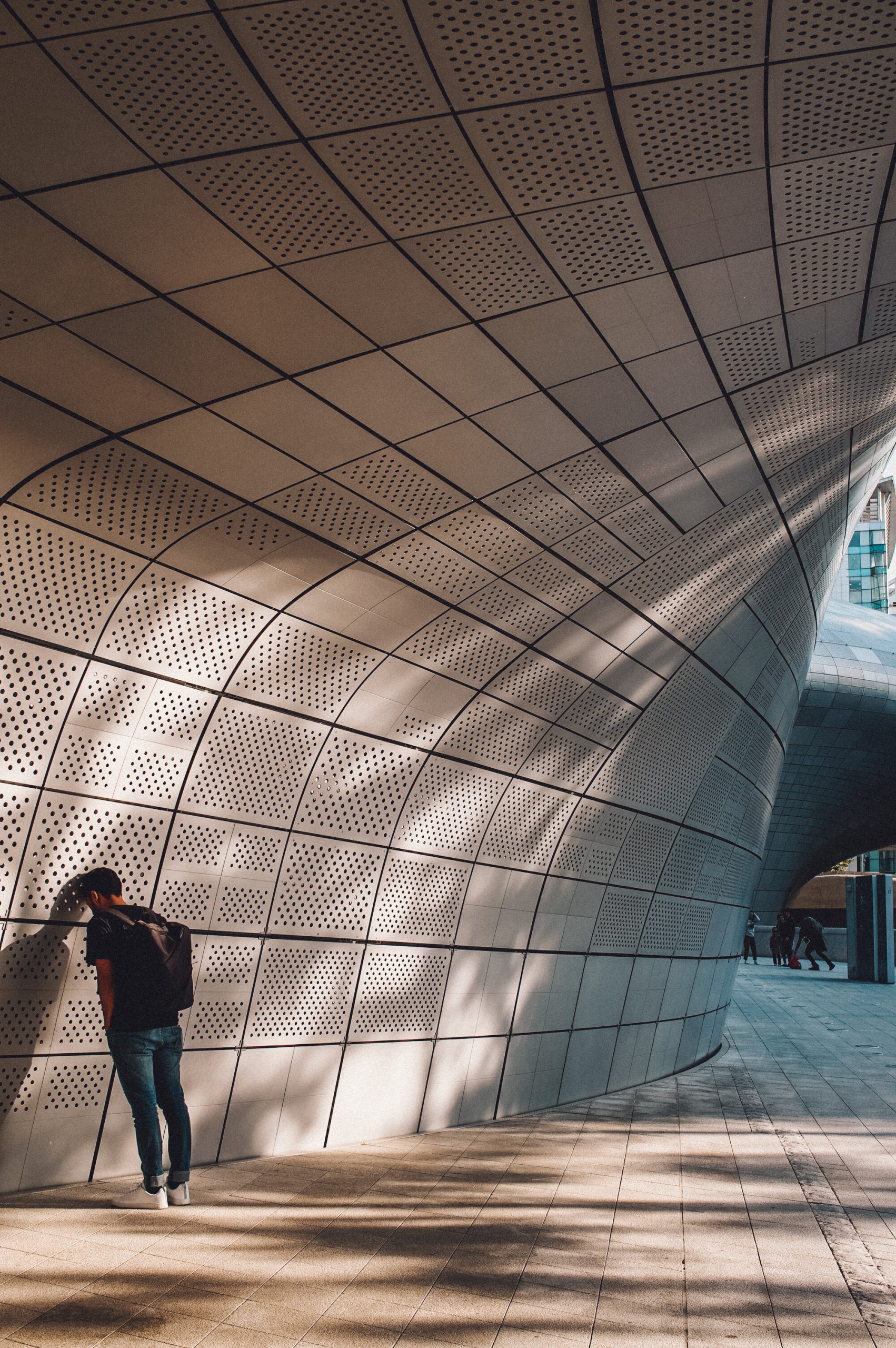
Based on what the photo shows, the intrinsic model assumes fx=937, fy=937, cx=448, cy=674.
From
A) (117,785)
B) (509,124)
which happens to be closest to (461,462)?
(509,124)

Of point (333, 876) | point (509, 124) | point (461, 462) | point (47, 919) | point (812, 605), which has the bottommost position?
point (47, 919)

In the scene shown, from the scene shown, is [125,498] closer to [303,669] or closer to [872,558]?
[303,669]

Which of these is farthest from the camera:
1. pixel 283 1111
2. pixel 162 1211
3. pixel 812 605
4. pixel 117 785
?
pixel 812 605

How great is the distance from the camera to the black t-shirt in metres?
5.35

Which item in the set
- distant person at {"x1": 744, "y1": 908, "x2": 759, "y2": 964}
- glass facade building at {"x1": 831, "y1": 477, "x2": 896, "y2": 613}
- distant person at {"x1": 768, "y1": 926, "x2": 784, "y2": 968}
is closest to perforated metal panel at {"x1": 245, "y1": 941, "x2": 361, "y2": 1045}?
distant person at {"x1": 744, "y1": 908, "x2": 759, "y2": 964}

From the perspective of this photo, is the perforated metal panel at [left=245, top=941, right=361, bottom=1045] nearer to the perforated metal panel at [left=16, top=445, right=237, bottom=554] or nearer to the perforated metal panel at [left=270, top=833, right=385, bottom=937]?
the perforated metal panel at [left=270, top=833, right=385, bottom=937]

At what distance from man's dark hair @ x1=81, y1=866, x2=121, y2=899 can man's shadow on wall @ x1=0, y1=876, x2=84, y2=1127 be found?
0.14 metres

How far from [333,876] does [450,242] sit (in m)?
4.67

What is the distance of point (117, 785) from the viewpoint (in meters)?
5.87

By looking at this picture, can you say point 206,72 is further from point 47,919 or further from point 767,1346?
point 767,1346

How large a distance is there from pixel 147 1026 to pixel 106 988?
→ 32 centimetres

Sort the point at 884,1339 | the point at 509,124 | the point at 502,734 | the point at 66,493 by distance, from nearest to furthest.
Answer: the point at 509,124 → the point at 884,1339 → the point at 66,493 → the point at 502,734

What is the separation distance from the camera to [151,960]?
5.42 metres

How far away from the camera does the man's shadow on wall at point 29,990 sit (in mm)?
5410
